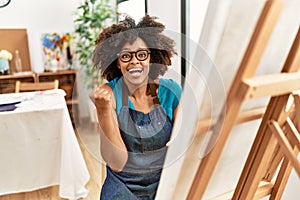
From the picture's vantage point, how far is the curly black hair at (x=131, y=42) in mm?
694

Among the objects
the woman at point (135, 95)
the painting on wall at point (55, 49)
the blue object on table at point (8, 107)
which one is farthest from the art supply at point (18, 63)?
the woman at point (135, 95)

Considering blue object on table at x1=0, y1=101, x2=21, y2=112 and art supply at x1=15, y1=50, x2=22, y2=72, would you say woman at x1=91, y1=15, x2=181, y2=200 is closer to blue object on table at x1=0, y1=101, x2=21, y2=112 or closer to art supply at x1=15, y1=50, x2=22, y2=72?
blue object on table at x1=0, y1=101, x2=21, y2=112

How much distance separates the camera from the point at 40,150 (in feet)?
6.07

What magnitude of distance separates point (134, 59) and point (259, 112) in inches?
13.7

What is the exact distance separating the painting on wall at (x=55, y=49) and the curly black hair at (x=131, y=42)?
9.66ft

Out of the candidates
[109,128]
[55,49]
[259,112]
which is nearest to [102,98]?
[109,128]

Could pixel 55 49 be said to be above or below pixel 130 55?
below

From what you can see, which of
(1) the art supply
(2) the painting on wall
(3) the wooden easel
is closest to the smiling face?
(3) the wooden easel

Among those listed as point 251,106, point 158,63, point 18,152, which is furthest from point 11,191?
point 251,106

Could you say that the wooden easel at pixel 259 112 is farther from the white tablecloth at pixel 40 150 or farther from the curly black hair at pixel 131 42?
the white tablecloth at pixel 40 150

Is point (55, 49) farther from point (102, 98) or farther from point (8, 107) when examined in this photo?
point (102, 98)

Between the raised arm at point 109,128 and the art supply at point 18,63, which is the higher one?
the raised arm at point 109,128

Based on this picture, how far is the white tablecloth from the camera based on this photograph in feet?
5.77

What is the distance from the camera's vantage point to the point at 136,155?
804 mm
